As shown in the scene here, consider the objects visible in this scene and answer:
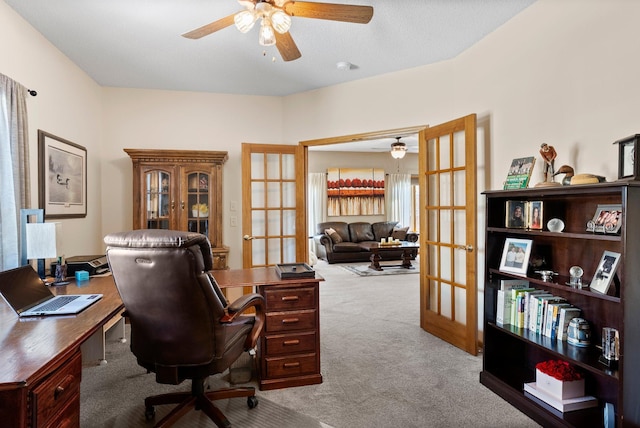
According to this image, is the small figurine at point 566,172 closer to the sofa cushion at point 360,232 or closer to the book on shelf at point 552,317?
the book on shelf at point 552,317

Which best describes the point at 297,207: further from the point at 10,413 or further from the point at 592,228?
the point at 10,413

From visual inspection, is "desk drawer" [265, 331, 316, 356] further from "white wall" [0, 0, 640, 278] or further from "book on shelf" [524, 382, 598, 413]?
"white wall" [0, 0, 640, 278]

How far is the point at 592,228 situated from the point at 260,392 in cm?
223

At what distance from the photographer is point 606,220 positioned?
6.18ft

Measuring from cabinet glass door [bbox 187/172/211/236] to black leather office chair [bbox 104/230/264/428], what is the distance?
7.97 ft

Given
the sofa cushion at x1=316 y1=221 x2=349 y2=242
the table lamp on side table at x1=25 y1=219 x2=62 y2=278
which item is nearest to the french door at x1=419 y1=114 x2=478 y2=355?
the table lamp on side table at x1=25 y1=219 x2=62 y2=278

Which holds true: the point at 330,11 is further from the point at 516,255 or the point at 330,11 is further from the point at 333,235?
the point at 333,235

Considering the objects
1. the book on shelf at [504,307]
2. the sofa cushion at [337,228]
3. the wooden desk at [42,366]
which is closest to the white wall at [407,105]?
the book on shelf at [504,307]

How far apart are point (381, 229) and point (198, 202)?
5577 millimetres

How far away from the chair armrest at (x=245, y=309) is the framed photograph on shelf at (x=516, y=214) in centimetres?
173

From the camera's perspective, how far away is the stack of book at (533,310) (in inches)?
84.7

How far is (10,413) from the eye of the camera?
3.60ft

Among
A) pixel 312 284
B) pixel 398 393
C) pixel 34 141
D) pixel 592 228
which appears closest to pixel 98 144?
pixel 34 141

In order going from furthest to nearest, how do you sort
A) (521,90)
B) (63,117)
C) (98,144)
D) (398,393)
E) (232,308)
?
(98,144) < (63,117) < (521,90) < (398,393) < (232,308)
